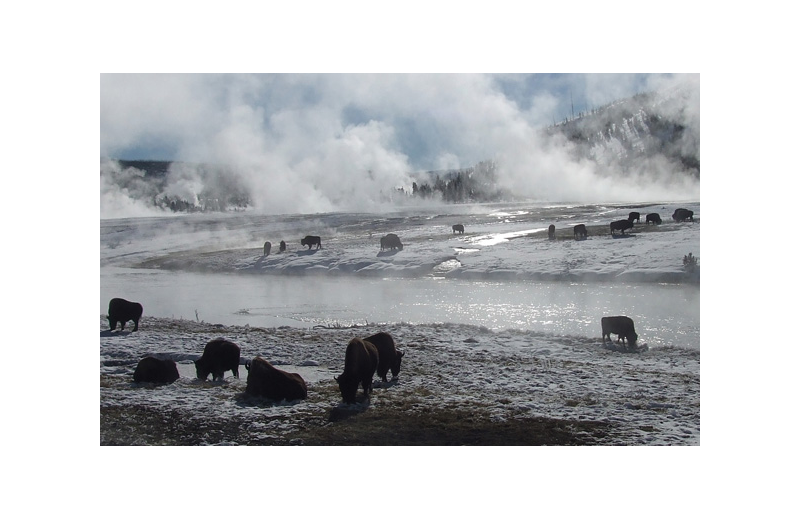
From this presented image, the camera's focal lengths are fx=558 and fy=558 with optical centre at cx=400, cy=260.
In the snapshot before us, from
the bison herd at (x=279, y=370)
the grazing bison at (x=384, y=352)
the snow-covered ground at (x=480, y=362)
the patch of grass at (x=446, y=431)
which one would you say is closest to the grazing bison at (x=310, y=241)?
the snow-covered ground at (x=480, y=362)

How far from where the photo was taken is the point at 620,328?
12875 mm

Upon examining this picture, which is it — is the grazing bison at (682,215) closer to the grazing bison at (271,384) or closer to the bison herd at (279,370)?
the bison herd at (279,370)

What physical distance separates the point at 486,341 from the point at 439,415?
15.0ft

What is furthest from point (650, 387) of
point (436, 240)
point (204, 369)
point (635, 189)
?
point (635, 189)

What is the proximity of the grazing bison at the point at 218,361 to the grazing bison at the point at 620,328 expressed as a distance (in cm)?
831

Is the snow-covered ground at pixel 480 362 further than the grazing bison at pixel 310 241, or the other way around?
the grazing bison at pixel 310 241

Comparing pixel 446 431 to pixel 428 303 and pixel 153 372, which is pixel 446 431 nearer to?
pixel 153 372

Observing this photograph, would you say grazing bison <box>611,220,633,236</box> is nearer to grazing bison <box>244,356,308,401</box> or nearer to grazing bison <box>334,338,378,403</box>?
grazing bison <box>334,338,378,403</box>

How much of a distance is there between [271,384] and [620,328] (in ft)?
26.4

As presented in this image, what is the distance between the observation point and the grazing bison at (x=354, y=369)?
927cm

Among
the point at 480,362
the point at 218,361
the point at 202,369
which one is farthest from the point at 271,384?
the point at 480,362

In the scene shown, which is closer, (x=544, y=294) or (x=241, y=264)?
(x=544, y=294)
